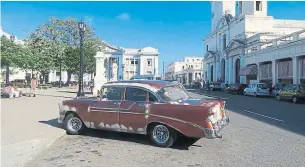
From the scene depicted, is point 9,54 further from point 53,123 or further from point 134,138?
point 134,138

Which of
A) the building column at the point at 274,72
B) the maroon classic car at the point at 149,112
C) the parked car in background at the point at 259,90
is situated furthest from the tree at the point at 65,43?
the maroon classic car at the point at 149,112

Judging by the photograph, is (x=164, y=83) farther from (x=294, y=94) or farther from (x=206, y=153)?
(x=294, y=94)

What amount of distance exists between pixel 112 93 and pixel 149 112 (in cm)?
137

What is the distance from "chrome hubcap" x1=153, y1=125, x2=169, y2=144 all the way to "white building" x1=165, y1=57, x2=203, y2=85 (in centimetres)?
9943

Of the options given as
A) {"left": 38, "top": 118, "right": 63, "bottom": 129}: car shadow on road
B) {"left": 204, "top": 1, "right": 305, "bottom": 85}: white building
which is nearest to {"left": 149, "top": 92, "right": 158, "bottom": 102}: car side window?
{"left": 38, "top": 118, "right": 63, "bottom": 129}: car shadow on road

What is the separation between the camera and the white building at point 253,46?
Answer: 108ft

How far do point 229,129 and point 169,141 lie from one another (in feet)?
11.0

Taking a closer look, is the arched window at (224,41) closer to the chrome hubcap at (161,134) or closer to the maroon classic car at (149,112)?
the maroon classic car at (149,112)

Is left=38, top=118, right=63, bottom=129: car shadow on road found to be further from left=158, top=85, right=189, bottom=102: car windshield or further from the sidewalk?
left=158, top=85, right=189, bottom=102: car windshield

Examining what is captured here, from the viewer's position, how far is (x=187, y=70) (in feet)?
403

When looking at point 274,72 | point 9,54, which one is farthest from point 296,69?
point 9,54

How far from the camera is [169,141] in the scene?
730cm

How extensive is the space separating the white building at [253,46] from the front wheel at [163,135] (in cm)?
2636

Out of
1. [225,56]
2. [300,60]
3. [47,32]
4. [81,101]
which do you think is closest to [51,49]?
[47,32]
